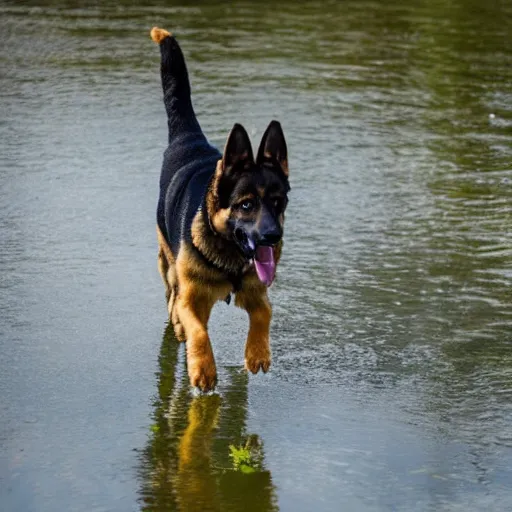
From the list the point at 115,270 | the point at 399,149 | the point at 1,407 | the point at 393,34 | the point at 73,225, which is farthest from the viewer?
the point at 393,34

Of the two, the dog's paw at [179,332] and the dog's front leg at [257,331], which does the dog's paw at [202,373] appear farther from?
the dog's paw at [179,332]

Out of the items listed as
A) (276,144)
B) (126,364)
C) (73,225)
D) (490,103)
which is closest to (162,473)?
(126,364)

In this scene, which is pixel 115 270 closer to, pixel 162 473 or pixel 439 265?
pixel 439 265

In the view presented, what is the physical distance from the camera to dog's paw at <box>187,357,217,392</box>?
214 inches

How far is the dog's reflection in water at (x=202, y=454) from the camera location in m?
4.51

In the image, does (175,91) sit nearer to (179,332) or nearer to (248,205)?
(179,332)

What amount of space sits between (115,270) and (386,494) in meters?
3.11

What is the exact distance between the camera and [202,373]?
214 inches

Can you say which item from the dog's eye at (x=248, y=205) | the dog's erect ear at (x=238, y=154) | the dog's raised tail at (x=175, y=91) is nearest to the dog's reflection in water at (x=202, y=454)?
the dog's eye at (x=248, y=205)

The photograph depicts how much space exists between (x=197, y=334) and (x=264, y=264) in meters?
0.44

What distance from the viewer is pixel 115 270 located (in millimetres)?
7281

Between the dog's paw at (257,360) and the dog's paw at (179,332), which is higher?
the dog's paw at (257,360)

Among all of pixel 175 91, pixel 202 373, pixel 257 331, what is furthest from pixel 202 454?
pixel 175 91

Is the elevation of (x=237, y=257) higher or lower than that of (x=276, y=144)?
lower
